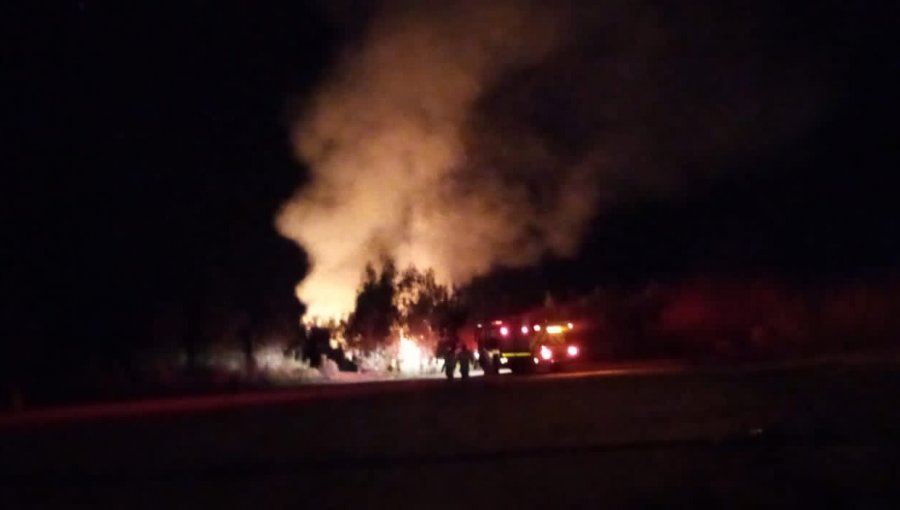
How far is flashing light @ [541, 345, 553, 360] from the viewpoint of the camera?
41.3 m

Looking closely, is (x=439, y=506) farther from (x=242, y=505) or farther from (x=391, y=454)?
(x=391, y=454)

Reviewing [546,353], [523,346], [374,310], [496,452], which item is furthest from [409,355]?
[496,452]

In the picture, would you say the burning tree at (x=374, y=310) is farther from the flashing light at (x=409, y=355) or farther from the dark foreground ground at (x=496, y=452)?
the dark foreground ground at (x=496, y=452)

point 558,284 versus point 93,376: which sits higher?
point 558,284

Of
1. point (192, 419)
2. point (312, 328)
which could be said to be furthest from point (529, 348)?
point (192, 419)

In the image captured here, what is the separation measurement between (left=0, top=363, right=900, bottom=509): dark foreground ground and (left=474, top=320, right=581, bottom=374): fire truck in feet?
48.2

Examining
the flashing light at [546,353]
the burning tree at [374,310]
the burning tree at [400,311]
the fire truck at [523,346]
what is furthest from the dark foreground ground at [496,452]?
the burning tree at [400,311]

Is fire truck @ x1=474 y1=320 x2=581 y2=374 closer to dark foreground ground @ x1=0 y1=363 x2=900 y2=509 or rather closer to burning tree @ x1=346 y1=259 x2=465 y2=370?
burning tree @ x1=346 y1=259 x2=465 y2=370

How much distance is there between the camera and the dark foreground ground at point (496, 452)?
41.1 ft

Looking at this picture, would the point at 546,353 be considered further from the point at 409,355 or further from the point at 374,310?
the point at 374,310

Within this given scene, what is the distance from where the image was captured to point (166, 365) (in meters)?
42.2

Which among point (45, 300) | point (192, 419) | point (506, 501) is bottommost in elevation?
point (506, 501)

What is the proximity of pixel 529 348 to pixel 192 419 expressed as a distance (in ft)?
62.3

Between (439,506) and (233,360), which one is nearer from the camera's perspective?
(439,506)
